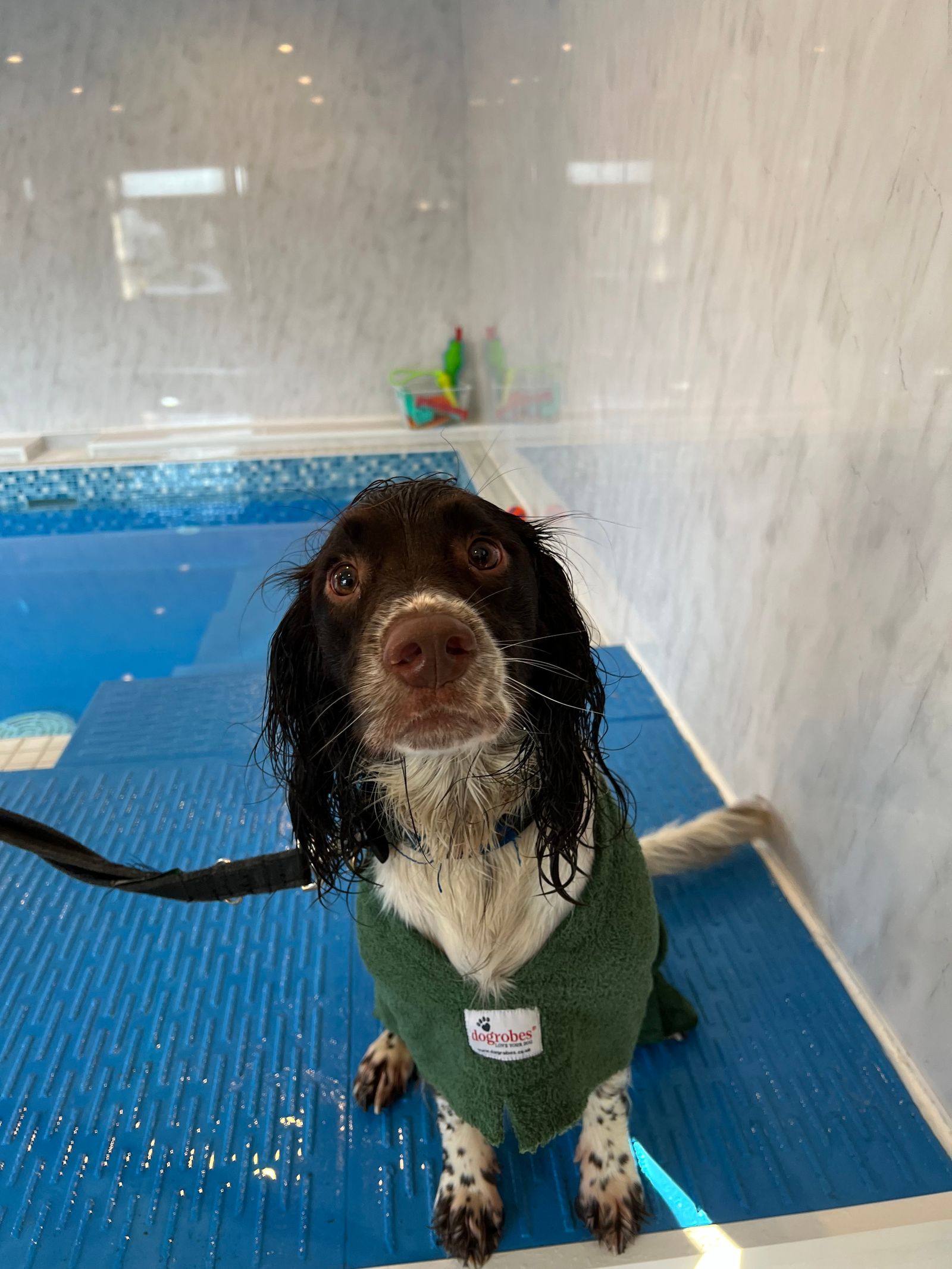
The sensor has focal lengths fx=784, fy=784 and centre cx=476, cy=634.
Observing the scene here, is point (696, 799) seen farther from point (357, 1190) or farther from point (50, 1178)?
point (50, 1178)

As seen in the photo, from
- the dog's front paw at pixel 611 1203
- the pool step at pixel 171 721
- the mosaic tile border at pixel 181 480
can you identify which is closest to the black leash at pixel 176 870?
the dog's front paw at pixel 611 1203

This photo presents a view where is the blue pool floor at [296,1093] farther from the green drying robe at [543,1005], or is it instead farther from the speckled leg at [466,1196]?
the green drying robe at [543,1005]

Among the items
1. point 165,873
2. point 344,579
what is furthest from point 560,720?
point 165,873

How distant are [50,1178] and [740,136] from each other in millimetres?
2572

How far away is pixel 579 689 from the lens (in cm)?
120

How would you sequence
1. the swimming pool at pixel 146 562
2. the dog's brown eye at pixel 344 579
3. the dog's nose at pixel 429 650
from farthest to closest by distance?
the swimming pool at pixel 146 562, the dog's brown eye at pixel 344 579, the dog's nose at pixel 429 650

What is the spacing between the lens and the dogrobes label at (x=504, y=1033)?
117 cm

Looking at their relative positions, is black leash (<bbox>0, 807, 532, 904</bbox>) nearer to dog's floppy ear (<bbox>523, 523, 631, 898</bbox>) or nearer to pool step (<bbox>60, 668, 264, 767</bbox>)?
dog's floppy ear (<bbox>523, 523, 631, 898</bbox>)

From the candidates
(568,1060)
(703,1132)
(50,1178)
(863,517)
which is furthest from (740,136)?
(50,1178)

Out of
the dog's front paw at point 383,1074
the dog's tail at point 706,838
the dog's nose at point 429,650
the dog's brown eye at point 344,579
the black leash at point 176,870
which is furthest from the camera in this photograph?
the dog's tail at point 706,838

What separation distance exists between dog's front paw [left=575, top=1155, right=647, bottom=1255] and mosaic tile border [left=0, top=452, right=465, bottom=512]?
5.39 meters

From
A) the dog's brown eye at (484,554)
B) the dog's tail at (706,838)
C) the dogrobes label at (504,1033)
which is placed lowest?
the dog's tail at (706,838)

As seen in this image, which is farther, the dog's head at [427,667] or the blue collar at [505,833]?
the blue collar at [505,833]

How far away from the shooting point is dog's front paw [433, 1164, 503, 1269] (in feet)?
4.15
